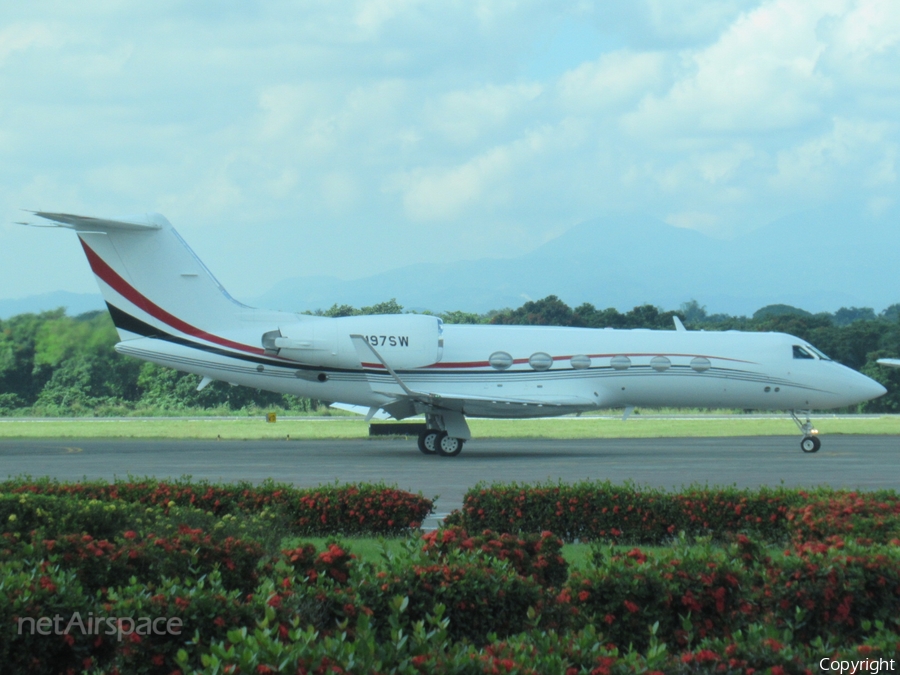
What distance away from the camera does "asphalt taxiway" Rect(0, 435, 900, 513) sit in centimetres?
1919

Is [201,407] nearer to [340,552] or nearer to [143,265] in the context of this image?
[143,265]

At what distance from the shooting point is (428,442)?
87.1 ft

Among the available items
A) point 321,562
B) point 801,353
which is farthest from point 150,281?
point 321,562

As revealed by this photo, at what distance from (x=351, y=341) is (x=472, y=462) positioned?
4.79 m

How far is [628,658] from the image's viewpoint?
495cm

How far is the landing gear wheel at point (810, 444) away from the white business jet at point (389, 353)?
4 cm

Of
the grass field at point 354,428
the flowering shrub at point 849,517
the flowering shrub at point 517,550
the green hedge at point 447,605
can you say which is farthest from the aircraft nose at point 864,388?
the flowering shrub at point 517,550

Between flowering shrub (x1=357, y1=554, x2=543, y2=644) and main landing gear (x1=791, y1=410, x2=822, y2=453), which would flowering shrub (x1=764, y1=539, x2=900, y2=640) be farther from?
main landing gear (x1=791, y1=410, x2=822, y2=453)

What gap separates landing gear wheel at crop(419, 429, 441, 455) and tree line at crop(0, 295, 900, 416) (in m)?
14.8

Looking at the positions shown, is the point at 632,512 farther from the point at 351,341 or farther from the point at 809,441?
the point at 809,441

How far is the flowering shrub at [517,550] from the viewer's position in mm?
7848

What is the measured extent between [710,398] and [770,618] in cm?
2250

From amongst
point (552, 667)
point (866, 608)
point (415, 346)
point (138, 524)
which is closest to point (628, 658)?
point (552, 667)

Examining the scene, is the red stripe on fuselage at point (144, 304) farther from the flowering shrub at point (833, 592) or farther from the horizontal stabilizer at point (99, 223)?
the flowering shrub at point (833, 592)
